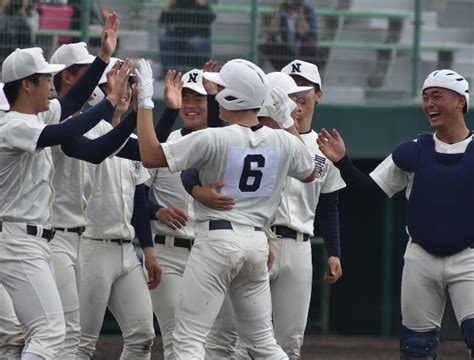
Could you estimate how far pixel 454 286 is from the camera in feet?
25.6

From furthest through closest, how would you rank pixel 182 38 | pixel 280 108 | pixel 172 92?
pixel 182 38
pixel 280 108
pixel 172 92

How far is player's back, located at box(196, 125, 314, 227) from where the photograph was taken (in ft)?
23.9

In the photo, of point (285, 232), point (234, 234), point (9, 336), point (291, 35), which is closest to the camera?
point (234, 234)

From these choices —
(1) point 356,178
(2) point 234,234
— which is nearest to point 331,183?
(1) point 356,178

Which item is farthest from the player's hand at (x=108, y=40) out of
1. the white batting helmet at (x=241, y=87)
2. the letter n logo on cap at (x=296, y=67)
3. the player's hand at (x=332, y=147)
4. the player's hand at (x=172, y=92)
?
the letter n logo on cap at (x=296, y=67)

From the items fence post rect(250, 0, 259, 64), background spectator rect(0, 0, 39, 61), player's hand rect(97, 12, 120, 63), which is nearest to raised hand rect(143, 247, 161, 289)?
player's hand rect(97, 12, 120, 63)

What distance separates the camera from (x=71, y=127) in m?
7.20

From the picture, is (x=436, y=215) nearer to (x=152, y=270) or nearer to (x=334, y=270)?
(x=334, y=270)

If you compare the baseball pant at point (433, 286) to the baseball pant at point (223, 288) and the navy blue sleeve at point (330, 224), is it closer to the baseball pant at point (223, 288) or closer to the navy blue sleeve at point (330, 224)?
the baseball pant at point (223, 288)

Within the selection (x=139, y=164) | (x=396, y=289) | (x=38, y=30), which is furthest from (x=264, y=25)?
(x=139, y=164)

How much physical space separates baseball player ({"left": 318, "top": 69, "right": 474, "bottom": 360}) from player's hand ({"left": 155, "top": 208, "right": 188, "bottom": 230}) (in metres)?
1.29

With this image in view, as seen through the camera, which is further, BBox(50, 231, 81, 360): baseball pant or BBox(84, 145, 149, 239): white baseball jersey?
BBox(84, 145, 149, 239): white baseball jersey

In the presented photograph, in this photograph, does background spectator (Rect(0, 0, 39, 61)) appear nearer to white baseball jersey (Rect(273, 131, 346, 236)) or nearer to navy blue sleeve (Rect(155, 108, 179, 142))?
white baseball jersey (Rect(273, 131, 346, 236))

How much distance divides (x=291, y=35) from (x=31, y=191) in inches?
252
